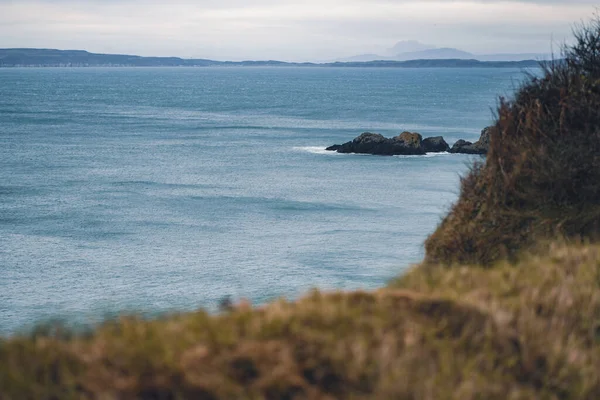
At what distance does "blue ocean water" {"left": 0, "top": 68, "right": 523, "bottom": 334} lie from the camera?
3703 centimetres

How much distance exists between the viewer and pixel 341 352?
14.5ft

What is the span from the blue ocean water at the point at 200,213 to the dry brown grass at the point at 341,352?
2.84 ft

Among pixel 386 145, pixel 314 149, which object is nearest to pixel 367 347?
pixel 386 145

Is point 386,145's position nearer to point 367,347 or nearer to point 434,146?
point 434,146

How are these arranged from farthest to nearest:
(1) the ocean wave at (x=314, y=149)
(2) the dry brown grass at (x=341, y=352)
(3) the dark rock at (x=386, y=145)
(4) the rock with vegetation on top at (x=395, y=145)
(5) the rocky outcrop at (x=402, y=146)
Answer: (1) the ocean wave at (x=314, y=149) → (4) the rock with vegetation on top at (x=395, y=145) → (3) the dark rock at (x=386, y=145) → (5) the rocky outcrop at (x=402, y=146) → (2) the dry brown grass at (x=341, y=352)

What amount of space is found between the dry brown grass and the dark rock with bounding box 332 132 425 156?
77359 mm

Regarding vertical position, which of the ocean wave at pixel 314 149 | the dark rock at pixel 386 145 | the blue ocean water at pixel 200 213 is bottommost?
the blue ocean water at pixel 200 213

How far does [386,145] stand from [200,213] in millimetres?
34814

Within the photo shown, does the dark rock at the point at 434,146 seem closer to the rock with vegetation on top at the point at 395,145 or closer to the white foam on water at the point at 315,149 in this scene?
the rock with vegetation on top at the point at 395,145

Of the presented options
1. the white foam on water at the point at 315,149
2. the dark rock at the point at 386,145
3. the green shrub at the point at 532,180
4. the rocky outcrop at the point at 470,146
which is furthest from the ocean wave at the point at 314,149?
the green shrub at the point at 532,180

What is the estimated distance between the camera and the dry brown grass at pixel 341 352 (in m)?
4.10

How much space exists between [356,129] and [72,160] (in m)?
41.6

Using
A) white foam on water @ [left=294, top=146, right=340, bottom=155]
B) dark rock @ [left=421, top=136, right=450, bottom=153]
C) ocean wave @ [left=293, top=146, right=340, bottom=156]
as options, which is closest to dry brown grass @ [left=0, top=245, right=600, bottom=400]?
dark rock @ [left=421, top=136, right=450, bottom=153]

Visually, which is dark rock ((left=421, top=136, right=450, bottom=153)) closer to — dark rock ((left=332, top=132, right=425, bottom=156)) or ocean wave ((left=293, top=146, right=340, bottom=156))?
dark rock ((left=332, top=132, right=425, bottom=156))
